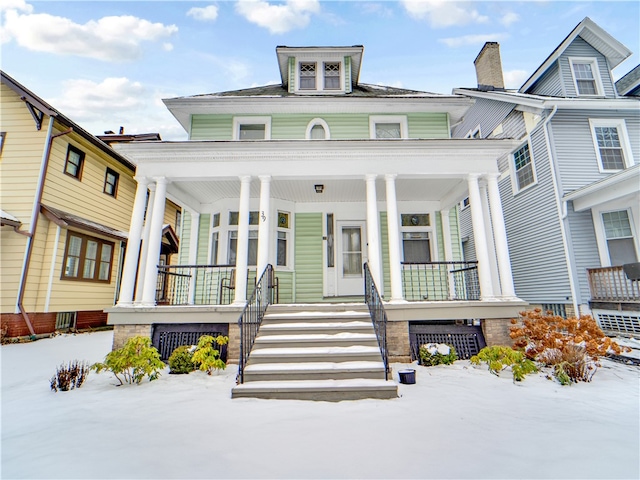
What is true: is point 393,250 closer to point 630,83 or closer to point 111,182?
point 111,182

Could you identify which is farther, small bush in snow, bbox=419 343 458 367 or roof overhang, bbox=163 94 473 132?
roof overhang, bbox=163 94 473 132

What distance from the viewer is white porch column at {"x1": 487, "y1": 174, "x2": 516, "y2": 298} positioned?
6.24 meters

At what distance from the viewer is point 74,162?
33.5 feet

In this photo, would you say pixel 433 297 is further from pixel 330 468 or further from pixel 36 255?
pixel 36 255

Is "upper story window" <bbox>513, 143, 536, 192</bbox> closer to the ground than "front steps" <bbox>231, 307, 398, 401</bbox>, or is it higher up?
higher up

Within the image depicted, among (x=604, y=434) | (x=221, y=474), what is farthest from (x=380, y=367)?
(x=221, y=474)

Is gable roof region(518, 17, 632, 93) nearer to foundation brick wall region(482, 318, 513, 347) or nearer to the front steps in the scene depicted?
foundation brick wall region(482, 318, 513, 347)

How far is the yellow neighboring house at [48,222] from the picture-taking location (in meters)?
8.43

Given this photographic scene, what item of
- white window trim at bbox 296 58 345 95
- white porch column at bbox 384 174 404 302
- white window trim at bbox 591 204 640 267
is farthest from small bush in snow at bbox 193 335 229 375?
→ white window trim at bbox 591 204 640 267

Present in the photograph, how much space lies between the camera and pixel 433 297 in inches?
336

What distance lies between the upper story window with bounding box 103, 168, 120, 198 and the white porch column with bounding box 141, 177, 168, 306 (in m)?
6.81

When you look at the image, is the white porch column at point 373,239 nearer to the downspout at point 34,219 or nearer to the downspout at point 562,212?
the downspout at point 562,212

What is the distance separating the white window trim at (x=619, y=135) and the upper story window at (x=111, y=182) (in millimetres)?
17253

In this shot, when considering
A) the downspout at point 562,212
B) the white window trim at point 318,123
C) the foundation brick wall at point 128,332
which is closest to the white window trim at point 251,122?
Answer: the white window trim at point 318,123
